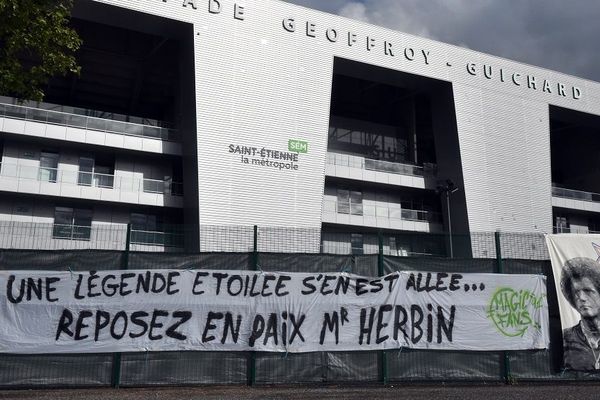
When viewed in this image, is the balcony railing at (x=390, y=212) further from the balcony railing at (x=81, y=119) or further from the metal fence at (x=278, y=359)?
the metal fence at (x=278, y=359)

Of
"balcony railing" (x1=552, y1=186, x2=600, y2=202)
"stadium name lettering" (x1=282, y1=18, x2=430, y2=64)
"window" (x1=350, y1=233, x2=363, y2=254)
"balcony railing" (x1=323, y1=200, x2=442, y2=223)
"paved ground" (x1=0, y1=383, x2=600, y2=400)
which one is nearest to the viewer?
"paved ground" (x1=0, y1=383, x2=600, y2=400)

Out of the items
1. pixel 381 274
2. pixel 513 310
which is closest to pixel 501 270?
pixel 513 310

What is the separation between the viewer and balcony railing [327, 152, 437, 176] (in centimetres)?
3797

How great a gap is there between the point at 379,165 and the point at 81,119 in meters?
19.1

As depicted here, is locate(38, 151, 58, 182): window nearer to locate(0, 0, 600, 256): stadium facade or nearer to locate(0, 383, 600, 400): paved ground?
locate(0, 0, 600, 256): stadium facade

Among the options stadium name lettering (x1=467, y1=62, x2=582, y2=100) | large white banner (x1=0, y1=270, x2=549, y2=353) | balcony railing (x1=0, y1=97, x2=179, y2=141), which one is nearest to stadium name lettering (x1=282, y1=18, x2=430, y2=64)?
stadium name lettering (x1=467, y1=62, x2=582, y2=100)

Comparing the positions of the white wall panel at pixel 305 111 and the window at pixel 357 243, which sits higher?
the white wall panel at pixel 305 111

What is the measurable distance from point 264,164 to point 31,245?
22381 millimetres

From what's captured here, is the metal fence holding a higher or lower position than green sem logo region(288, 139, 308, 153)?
lower

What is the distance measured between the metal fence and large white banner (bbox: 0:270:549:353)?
0.15 meters

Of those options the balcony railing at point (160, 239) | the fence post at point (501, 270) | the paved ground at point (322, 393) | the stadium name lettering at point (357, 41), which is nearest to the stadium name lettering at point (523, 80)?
the stadium name lettering at point (357, 41)

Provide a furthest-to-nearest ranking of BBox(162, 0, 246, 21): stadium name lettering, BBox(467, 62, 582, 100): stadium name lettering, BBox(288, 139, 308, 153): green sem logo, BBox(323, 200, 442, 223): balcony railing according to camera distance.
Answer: BBox(467, 62, 582, 100): stadium name lettering < BBox(323, 200, 442, 223): balcony railing < BBox(288, 139, 308, 153): green sem logo < BBox(162, 0, 246, 21): stadium name lettering

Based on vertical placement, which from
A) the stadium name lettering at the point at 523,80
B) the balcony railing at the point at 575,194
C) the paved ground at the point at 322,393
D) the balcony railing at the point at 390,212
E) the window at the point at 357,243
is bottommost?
the paved ground at the point at 322,393

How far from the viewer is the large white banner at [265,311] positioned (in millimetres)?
9492
